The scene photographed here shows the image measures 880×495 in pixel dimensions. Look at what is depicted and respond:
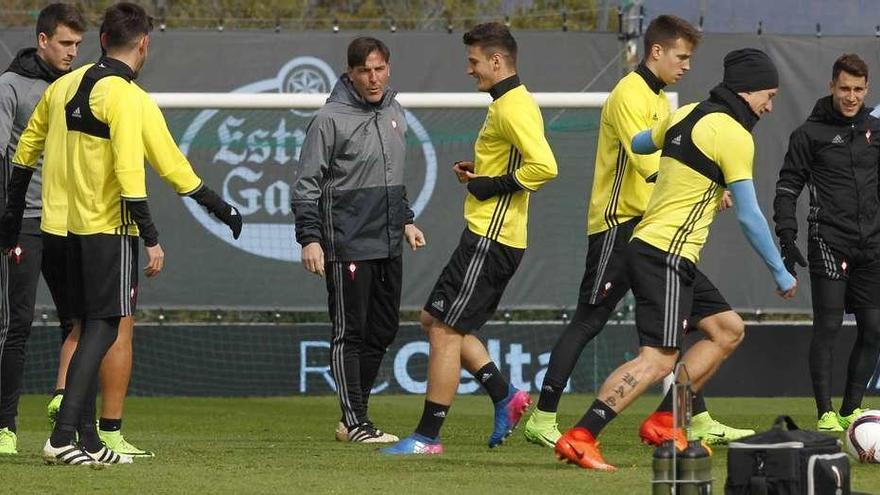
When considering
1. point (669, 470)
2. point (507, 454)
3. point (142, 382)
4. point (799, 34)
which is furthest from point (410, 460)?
point (799, 34)

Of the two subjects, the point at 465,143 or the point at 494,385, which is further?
the point at 465,143

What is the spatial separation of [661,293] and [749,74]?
3.55ft

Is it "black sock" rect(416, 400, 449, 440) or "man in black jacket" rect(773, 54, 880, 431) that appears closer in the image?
"black sock" rect(416, 400, 449, 440)

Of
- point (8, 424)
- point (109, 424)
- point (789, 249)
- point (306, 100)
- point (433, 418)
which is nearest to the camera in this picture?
point (109, 424)

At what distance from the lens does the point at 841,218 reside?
9930 millimetres

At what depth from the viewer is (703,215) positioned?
7355mm

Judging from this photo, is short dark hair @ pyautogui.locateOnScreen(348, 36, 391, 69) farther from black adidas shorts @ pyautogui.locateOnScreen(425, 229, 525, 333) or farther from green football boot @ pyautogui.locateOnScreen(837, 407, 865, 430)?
green football boot @ pyautogui.locateOnScreen(837, 407, 865, 430)

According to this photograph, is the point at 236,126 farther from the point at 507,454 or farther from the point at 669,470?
the point at 669,470

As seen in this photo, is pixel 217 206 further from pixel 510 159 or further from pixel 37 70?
pixel 37 70

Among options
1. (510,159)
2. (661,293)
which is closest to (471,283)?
(510,159)

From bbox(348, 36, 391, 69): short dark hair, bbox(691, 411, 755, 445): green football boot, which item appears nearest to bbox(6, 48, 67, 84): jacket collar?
bbox(348, 36, 391, 69): short dark hair

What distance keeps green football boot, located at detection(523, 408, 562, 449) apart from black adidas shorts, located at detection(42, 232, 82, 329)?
245cm

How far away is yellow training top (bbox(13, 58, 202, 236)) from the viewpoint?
743cm

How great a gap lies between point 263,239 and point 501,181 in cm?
585
